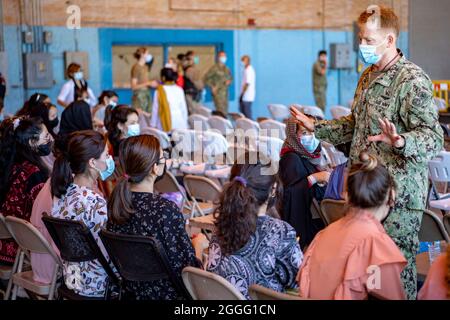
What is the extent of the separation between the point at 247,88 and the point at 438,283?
13.0 m

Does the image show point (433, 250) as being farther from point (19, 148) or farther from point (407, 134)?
point (19, 148)

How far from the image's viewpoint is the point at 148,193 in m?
3.81

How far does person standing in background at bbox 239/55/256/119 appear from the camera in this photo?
614 inches

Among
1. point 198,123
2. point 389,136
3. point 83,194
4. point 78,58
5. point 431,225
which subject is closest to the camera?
point 389,136

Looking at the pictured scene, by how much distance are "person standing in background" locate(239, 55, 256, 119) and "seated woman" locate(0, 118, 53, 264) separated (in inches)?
419

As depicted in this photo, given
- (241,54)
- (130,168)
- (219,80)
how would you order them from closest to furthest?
(130,168)
(219,80)
(241,54)

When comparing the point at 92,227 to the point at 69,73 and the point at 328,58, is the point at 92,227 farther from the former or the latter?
the point at 328,58

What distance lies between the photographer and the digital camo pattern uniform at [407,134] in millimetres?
3607

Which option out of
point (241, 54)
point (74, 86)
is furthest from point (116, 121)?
point (241, 54)

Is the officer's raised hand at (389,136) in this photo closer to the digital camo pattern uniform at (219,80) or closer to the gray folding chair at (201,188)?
the gray folding chair at (201,188)

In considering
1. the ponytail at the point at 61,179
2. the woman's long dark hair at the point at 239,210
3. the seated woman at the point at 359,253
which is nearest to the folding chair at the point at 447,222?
the seated woman at the point at 359,253

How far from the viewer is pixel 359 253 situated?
298 centimetres

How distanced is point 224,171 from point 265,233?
4303mm

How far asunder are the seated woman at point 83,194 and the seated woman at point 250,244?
1.06 meters
